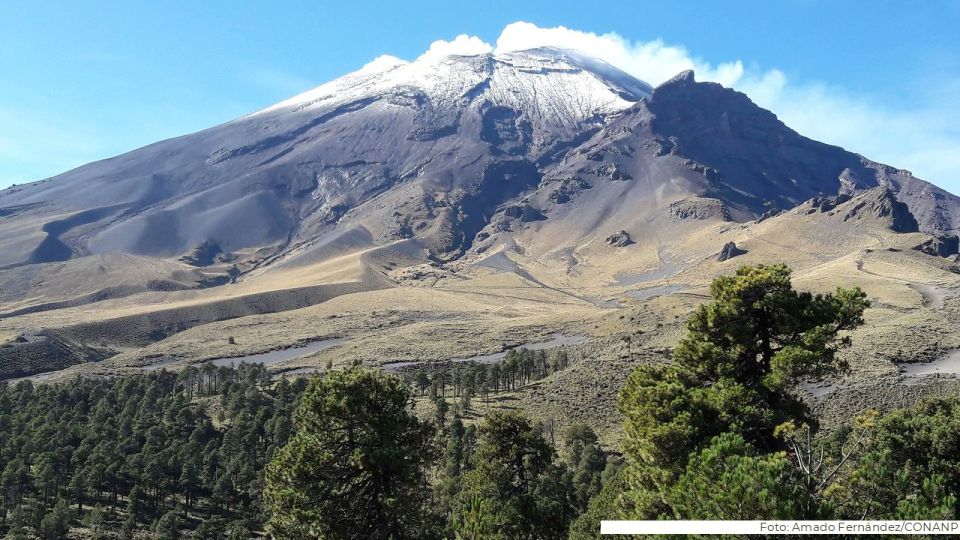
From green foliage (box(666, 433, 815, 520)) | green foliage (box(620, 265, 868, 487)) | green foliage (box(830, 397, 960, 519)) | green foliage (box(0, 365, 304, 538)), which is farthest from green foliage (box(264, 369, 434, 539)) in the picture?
green foliage (box(0, 365, 304, 538))

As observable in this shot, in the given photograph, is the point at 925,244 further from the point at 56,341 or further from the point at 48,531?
the point at 56,341

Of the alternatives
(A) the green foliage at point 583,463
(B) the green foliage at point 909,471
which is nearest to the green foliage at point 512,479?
(B) the green foliage at point 909,471

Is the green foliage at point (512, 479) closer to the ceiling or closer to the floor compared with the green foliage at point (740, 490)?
closer to the floor

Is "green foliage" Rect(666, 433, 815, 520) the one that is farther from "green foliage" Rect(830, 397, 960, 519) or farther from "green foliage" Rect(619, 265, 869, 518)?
"green foliage" Rect(619, 265, 869, 518)

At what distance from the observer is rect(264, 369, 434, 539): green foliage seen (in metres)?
17.6

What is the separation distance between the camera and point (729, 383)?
17.7 m

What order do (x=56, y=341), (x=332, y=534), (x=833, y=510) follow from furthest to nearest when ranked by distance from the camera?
(x=56, y=341) → (x=332, y=534) → (x=833, y=510)

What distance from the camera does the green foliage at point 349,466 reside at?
17562 millimetres

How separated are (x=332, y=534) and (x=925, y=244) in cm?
22630

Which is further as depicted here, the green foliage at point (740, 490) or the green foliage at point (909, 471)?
the green foliage at point (909, 471)

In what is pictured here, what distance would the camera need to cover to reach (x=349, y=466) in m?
18.1

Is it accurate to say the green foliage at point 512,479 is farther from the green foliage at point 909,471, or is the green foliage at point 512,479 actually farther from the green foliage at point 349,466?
the green foliage at point 909,471

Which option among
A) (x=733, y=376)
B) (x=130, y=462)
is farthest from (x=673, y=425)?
(x=130, y=462)

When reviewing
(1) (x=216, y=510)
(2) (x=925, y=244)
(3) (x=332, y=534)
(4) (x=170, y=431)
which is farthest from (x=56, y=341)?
(2) (x=925, y=244)
